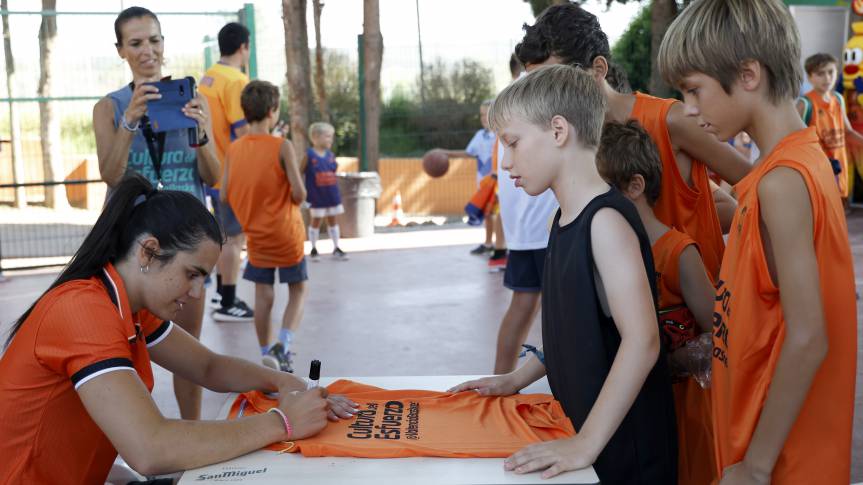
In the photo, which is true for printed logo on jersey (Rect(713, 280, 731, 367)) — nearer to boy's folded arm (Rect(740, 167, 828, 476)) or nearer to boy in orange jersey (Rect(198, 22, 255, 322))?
boy's folded arm (Rect(740, 167, 828, 476))

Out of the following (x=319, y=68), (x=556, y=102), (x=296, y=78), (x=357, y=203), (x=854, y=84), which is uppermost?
(x=319, y=68)

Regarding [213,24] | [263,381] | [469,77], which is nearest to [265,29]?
[469,77]

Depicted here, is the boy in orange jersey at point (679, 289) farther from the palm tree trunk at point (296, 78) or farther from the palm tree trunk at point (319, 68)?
the palm tree trunk at point (319, 68)

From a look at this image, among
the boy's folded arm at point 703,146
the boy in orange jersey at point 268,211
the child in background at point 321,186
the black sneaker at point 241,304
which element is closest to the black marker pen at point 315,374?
the boy's folded arm at point 703,146

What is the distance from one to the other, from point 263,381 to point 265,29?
739 inches

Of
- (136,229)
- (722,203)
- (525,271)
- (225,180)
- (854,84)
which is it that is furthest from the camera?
(854,84)

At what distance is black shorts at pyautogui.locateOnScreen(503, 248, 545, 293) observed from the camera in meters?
4.11

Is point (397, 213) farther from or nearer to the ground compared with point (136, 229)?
nearer to the ground

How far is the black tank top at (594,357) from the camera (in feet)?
6.43

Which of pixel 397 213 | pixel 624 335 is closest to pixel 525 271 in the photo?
pixel 624 335

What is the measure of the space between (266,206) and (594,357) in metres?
3.66

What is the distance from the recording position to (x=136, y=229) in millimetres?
2154

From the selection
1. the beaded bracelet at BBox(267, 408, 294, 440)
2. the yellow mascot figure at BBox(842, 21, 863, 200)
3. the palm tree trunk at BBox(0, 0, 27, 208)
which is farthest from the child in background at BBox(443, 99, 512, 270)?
the beaded bracelet at BBox(267, 408, 294, 440)

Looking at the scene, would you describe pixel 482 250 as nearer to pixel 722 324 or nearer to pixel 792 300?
pixel 722 324
